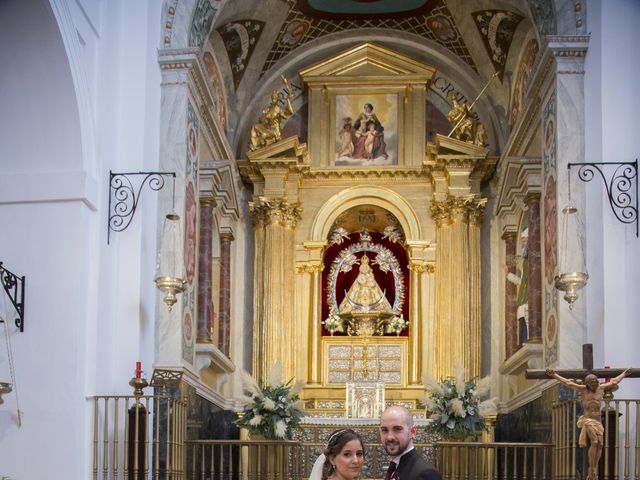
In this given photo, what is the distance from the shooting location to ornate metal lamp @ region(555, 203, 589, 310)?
1054 cm

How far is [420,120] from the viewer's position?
17734 millimetres

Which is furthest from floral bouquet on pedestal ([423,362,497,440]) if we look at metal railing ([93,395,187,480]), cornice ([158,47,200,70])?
cornice ([158,47,200,70])

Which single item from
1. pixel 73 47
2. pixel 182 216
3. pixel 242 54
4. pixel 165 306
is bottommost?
pixel 165 306

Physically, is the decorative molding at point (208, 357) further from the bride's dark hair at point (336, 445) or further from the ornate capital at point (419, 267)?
the bride's dark hair at point (336, 445)

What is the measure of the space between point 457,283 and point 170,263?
21.9ft

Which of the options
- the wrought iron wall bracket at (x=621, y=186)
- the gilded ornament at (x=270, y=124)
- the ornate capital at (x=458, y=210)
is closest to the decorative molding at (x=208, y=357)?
the gilded ornament at (x=270, y=124)

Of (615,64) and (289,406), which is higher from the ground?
(615,64)

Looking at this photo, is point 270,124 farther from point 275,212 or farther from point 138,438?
point 138,438

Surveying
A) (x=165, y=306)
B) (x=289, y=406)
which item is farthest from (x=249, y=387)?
(x=165, y=306)

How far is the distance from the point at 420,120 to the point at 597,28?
20.2ft

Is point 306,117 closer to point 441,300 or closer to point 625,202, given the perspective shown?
point 441,300

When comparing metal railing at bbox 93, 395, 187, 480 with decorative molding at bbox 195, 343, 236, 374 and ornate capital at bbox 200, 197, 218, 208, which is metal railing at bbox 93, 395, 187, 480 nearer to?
decorative molding at bbox 195, 343, 236, 374

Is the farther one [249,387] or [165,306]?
[249,387]

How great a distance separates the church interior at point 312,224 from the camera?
10.6 metres
